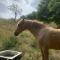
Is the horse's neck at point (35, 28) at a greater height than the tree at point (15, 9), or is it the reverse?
the tree at point (15, 9)

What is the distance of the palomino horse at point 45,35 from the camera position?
4871mm

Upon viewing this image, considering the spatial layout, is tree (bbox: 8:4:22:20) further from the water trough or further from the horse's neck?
the horse's neck

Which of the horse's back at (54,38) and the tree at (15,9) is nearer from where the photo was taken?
the horse's back at (54,38)

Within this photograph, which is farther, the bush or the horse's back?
the bush

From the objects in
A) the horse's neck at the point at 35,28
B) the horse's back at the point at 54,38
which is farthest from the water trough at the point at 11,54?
the horse's back at the point at 54,38

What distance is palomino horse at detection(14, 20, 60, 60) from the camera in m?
4.87

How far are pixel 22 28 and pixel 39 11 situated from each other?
14.1 metres

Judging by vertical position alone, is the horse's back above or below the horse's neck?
below

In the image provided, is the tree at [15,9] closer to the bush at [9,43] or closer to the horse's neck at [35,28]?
the bush at [9,43]

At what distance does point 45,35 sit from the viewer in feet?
16.1

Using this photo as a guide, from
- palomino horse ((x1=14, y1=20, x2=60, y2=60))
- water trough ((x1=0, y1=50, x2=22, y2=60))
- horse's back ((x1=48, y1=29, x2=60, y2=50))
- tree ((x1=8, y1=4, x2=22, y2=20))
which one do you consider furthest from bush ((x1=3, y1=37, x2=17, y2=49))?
tree ((x1=8, y1=4, x2=22, y2=20))

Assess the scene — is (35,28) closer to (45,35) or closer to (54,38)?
(45,35)

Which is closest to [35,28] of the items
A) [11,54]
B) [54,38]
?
[54,38]

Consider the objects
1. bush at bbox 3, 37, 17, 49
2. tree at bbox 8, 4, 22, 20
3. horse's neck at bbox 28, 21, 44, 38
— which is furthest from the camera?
tree at bbox 8, 4, 22, 20
